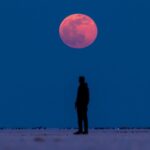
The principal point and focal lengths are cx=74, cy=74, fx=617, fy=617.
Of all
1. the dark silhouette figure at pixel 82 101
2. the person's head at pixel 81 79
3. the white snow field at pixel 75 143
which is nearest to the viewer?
the white snow field at pixel 75 143

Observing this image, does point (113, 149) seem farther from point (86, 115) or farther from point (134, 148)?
point (86, 115)

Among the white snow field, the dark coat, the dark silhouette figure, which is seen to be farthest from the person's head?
the white snow field

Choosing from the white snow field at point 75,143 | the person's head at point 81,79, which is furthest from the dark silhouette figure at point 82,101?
the white snow field at point 75,143

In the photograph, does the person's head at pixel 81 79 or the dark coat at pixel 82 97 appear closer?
the person's head at pixel 81 79

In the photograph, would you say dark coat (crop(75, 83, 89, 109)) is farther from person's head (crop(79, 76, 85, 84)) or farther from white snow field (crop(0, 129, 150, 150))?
white snow field (crop(0, 129, 150, 150))

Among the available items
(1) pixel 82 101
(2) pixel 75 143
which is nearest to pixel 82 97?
(1) pixel 82 101

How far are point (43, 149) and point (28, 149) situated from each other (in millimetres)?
334

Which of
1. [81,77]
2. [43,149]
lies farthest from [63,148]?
[81,77]

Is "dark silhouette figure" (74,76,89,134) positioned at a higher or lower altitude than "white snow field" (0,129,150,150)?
higher

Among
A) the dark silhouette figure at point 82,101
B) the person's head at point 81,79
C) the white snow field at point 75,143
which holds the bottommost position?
the white snow field at point 75,143

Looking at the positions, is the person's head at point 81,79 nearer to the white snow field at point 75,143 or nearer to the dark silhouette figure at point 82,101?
the dark silhouette figure at point 82,101

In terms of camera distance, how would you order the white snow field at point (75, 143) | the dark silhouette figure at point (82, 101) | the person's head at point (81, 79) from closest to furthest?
the white snow field at point (75, 143) < the person's head at point (81, 79) < the dark silhouette figure at point (82, 101)

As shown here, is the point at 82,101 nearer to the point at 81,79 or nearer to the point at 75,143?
the point at 81,79

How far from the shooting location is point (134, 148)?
451 inches
